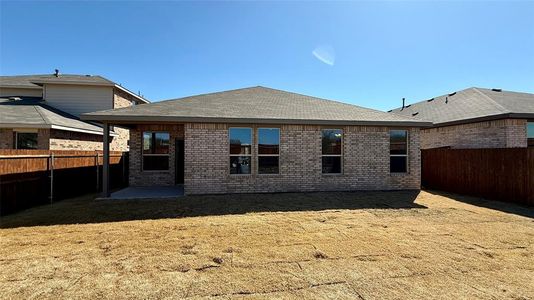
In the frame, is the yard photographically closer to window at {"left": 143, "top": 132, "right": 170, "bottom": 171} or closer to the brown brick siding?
window at {"left": 143, "top": 132, "right": 170, "bottom": 171}

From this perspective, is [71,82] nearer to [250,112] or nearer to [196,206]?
[250,112]

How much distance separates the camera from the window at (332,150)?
1032 cm

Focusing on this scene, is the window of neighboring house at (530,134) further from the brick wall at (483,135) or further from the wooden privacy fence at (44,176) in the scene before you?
the wooden privacy fence at (44,176)

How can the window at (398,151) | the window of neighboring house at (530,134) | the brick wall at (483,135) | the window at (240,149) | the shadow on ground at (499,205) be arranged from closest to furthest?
1. the shadow on ground at (499,205)
2. the window at (240,149)
3. the window at (398,151)
4. the brick wall at (483,135)
5. the window of neighboring house at (530,134)

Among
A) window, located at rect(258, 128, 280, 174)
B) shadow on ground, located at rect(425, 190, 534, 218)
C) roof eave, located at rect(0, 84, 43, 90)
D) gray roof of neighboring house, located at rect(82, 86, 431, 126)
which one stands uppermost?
roof eave, located at rect(0, 84, 43, 90)

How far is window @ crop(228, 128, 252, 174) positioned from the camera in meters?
9.81

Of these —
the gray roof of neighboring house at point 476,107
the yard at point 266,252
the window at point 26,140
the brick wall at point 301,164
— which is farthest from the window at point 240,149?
the gray roof of neighboring house at point 476,107

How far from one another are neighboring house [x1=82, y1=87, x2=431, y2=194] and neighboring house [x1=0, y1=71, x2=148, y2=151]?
4.14 metres

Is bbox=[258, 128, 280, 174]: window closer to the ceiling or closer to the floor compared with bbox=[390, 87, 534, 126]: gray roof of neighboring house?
closer to the floor

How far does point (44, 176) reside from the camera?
28.0 ft

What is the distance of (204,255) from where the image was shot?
435cm

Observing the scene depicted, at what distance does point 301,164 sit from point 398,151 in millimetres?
4242

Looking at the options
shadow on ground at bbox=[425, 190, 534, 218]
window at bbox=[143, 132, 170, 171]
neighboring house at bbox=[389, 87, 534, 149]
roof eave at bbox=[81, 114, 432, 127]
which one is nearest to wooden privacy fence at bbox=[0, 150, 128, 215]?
window at bbox=[143, 132, 170, 171]

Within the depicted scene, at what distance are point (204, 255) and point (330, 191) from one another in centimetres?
694
